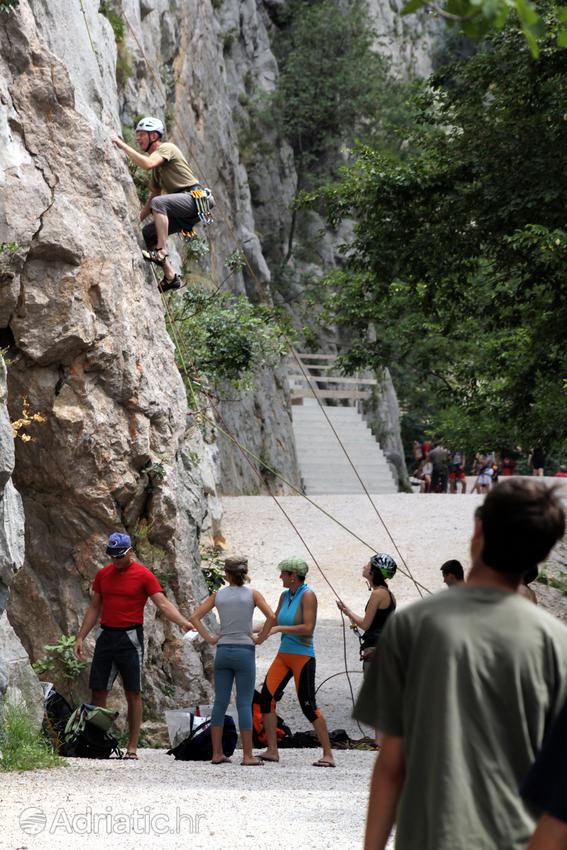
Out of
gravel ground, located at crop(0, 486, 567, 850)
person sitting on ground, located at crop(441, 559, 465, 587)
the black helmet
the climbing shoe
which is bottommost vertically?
gravel ground, located at crop(0, 486, 567, 850)

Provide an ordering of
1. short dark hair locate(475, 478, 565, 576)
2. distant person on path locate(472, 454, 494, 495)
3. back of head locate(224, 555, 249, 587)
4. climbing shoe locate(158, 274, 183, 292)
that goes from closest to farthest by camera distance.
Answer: short dark hair locate(475, 478, 565, 576)
back of head locate(224, 555, 249, 587)
climbing shoe locate(158, 274, 183, 292)
distant person on path locate(472, 454, 494, 495)

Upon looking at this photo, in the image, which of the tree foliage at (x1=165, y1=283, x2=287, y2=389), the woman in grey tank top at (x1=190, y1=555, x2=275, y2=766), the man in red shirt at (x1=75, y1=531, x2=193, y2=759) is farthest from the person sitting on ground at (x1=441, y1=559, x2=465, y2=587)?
the tree foliage at (x1=165, y1=283, x2=287, y2=389)

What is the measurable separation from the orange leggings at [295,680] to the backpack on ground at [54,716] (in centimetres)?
161

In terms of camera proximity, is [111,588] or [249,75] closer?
[111,588]

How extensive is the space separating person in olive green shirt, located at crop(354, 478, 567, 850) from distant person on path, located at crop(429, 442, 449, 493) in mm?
31371

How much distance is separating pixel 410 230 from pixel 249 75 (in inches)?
967

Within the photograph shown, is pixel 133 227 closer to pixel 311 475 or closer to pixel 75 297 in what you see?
pixel 75 297

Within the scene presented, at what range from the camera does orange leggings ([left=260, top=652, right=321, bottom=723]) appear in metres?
8.48

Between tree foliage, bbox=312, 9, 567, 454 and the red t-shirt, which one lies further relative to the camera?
tree foliage, bbox=312, 9, 567, 454

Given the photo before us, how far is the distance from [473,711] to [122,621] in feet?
21.7

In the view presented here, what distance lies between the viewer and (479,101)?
14633 mm

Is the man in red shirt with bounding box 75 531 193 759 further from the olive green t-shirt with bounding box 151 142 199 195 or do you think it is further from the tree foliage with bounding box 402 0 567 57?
the tree foliage with bounding box 402 0 567 57

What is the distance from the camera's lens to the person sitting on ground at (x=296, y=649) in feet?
27.5

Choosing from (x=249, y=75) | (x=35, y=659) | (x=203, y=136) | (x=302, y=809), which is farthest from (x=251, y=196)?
(x=302, y=809)
